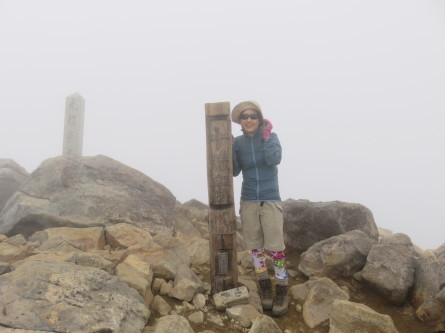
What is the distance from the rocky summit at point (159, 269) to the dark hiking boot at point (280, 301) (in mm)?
109

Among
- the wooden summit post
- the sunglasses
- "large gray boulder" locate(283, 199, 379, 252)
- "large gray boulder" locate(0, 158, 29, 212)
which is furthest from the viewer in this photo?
"large gray boulder" locate(0, 158, 29, 212)

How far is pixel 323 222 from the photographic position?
6.32 meters

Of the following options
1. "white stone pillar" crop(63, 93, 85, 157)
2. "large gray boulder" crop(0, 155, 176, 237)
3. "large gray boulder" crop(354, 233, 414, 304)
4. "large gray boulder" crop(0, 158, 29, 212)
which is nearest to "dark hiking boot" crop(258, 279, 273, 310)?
"large gray boulder" crop(354, 233, 414, 304)

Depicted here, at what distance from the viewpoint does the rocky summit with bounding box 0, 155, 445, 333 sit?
3.17 meters

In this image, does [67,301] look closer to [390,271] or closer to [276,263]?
[276,263]

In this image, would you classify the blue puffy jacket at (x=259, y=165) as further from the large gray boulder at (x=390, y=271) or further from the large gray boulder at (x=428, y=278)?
the large gray boulder at (x=428, y=278)

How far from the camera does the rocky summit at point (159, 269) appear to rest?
10.4ft

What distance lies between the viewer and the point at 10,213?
238 inches

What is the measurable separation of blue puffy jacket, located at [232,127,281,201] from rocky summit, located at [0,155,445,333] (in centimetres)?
147

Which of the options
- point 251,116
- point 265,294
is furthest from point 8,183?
point 265,294

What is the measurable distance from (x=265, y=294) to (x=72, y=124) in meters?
11.4

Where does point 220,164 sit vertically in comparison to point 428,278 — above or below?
above

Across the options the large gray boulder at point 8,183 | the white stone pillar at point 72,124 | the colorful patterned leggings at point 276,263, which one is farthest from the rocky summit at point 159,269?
the white stone pillar at point 72,124

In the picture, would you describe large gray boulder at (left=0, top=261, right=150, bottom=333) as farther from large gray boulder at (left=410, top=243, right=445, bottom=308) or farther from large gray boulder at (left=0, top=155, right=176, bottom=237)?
large gray boulder at (left=410, top=243, right=445, bottom=308)
